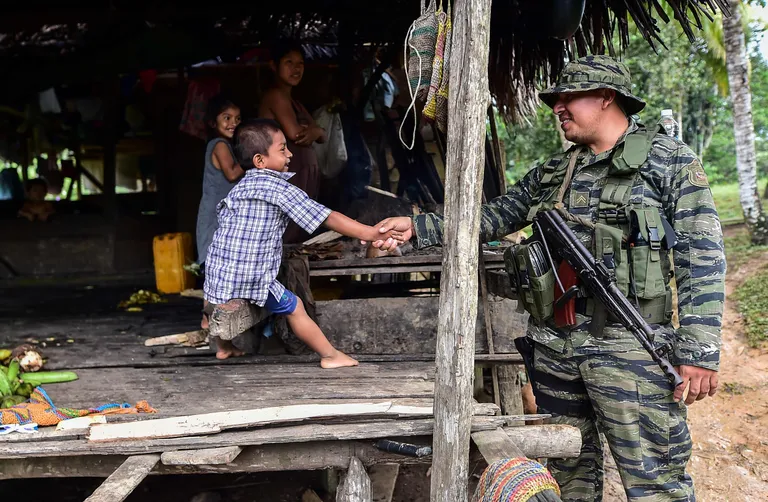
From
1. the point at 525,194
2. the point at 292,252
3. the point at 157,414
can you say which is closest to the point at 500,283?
the point at 525,194

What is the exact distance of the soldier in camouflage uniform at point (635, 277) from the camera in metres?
2.59

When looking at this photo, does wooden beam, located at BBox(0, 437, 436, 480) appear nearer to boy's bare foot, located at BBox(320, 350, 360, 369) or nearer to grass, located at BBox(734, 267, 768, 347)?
boy's bare foot, located at BBox(320, 350, 360, 369)

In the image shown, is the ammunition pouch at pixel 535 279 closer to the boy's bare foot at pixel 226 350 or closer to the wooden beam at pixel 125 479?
the wooden beam at pixel 125 479

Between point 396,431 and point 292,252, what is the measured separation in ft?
5.79

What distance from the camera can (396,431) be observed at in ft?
9.78

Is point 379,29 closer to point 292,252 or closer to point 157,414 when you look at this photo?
point 292,252

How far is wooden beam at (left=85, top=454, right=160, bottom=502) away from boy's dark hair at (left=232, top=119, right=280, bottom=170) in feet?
5.58

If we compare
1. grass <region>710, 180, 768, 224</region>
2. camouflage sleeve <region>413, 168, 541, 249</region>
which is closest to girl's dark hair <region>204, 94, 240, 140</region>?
camouflage sleeve <region>413, 168, 541, 249</region>

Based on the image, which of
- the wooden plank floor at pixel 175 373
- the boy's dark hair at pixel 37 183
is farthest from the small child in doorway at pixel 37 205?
the wooden plank floor at pixel 175 373

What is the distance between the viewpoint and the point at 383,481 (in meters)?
4.37

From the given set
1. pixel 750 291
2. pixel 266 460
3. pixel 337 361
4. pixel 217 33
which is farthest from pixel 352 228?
A: pixel 750 291

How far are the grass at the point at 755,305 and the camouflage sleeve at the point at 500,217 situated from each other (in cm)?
527

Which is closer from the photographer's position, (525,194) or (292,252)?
(525,194)

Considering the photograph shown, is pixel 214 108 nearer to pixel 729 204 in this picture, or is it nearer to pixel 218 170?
pixel 218 170
